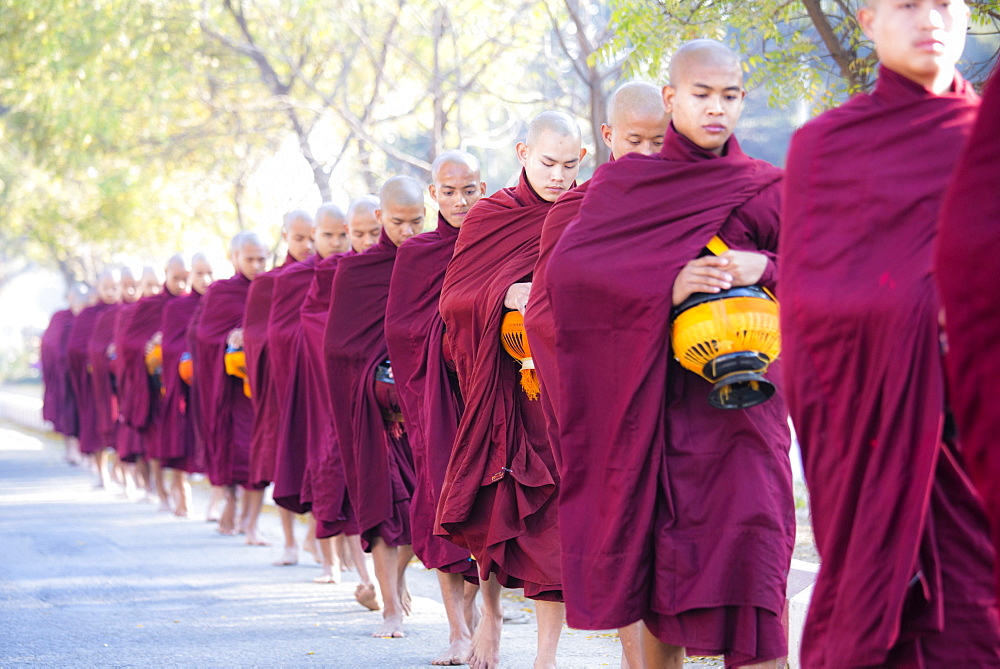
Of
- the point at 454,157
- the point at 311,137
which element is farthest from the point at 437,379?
the point at 311,137

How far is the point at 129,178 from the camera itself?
16344mm

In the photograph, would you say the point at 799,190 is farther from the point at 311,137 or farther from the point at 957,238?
the point at 311,137

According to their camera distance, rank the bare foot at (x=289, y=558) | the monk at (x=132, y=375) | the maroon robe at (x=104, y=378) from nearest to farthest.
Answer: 1. the bare foot at (x=289, y=558)
2. the monk at (x=132, y=375)
3. the maroon robe at (x=104, y=378)

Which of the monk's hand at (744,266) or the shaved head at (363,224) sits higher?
the monk's hand at (744,266)

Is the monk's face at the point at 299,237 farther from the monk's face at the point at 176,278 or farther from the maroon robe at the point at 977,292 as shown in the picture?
the maroon robe at the point at 977,292

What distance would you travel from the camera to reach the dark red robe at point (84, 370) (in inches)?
587

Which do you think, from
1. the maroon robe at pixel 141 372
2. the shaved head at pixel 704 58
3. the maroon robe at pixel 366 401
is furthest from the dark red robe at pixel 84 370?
the shaved head at pixel 704 58

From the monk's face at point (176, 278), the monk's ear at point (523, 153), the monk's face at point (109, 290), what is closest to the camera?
the monk's ear at point (523, 153)

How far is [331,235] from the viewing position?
8289 mm

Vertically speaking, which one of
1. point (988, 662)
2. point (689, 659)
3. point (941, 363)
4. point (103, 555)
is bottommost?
point (103, 555)

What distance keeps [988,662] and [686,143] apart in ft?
5.74

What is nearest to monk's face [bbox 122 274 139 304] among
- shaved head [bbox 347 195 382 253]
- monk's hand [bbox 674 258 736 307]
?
shaved head [bbox 347 195 382 253]

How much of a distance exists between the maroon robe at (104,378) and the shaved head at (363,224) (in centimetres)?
686

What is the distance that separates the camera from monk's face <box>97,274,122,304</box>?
15.2m
